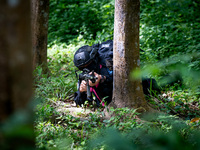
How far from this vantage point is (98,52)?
4398mm

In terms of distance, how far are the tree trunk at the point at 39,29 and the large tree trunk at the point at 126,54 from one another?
87.6 inches

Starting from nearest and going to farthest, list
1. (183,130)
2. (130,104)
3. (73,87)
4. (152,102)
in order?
(183,130)
(130,104)
(152,102)
(73,87)

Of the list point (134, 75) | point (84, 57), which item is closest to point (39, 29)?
point (84, 57)

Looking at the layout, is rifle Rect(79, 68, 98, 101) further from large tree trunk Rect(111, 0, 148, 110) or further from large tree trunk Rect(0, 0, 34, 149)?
large tree trunk Rect(0, 0, 34, 149)

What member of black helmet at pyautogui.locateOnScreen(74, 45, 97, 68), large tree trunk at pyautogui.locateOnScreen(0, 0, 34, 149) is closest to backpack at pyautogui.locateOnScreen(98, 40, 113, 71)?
black helmet at pyautogui.locateOnScreen(74, 45, 97, 68)

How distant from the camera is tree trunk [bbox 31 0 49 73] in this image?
5.07 meters

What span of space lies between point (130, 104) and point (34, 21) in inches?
109

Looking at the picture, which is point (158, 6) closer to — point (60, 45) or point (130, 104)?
point (60, 45)

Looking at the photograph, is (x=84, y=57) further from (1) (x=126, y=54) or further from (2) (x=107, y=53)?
(1) (x=126, y=54)

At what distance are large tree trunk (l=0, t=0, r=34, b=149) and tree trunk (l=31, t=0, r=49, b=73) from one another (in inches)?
161

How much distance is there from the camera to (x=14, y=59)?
1.12 m

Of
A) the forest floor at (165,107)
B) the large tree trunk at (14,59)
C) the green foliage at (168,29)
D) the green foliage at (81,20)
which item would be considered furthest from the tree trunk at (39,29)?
the large tree trunk at (14,59)

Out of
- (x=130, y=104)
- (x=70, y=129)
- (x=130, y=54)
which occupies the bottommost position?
(x=70, y=129)

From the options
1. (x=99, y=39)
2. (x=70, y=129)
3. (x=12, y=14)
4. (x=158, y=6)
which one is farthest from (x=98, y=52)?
(x=158, y=6)
